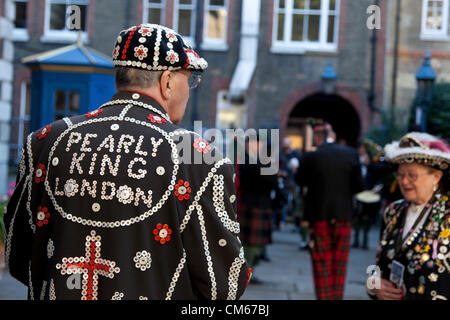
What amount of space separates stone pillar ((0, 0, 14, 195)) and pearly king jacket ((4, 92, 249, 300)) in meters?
7.60

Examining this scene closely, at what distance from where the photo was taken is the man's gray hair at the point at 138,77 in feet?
6.77

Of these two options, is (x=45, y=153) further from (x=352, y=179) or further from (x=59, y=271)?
(x=352, y=179)

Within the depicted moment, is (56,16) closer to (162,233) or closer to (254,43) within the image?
(254,43)

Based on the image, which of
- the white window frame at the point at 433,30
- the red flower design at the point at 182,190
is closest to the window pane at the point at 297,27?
the white window frame at the point at 433,30

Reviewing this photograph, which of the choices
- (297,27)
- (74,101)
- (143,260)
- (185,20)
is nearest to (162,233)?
(143,260)

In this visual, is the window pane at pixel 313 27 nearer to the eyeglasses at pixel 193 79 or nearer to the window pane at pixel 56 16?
the window pane at pixel 56 16

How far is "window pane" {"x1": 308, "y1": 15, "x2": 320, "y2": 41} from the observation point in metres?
16.7

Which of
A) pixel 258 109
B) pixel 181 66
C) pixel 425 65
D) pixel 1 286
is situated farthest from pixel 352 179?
pixel 258 109

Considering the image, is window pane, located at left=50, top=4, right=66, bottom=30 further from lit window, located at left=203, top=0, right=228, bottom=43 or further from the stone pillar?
the stone pillar

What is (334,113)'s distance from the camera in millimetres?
18969

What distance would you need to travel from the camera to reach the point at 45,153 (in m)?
2.03

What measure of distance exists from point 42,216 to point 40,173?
0.44 ft

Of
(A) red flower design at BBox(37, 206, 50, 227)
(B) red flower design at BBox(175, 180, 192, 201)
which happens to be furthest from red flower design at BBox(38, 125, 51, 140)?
(B) red flower design at BBox(175, 180, 192, 201)

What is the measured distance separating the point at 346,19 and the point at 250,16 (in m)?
2.41
